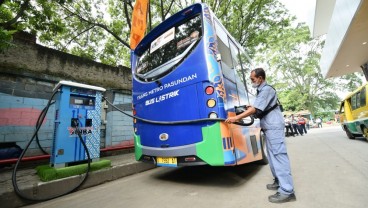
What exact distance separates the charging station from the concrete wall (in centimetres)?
201

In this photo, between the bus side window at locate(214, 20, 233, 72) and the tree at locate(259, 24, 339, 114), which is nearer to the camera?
the bus side window at locate(214, 20, 233, 72)

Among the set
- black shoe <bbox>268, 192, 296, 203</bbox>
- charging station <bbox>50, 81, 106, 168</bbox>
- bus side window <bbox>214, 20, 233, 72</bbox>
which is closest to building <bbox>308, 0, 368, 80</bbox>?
bus side window <bbox>214, 20, 233, 72</bbox>

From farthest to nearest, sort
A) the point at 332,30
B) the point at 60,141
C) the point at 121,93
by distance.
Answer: the point at 332,30 < the point at 121,93 < the point at 60,141

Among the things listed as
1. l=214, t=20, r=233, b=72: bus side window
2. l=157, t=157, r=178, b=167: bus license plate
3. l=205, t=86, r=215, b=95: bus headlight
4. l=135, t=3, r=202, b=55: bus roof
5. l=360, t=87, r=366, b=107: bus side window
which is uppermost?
l=135, t=3, r=202, b=55: bus roof

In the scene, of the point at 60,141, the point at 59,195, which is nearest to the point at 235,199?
the point at 59,195

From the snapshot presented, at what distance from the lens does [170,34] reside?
3631 millimetres

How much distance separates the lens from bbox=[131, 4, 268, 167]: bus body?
9.41 feet

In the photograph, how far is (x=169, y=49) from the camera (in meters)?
3.56

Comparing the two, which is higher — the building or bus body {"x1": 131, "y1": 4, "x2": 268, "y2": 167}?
the building

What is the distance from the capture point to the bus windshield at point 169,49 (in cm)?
330

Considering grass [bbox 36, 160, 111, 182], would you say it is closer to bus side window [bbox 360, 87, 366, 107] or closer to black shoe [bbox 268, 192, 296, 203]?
black shoe [bbox 268, 192, 296, 203]

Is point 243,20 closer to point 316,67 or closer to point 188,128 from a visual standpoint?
point 188,128

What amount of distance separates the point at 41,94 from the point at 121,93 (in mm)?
2737

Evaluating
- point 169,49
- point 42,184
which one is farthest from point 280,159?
point 42,184
